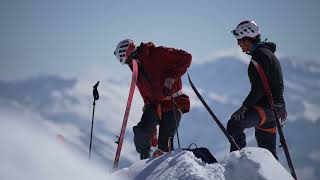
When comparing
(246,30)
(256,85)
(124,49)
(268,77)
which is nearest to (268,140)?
(256,85)

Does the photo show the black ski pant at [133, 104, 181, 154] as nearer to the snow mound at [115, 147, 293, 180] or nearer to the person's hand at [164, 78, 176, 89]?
the person's hand at [164, 78, 176, 89]

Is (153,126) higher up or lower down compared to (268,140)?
higher up

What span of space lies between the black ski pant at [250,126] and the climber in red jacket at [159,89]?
4.53ft

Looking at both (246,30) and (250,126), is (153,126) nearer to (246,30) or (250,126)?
(250,126)

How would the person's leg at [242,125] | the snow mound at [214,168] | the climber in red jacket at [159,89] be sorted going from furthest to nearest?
the climber in red jacket at [159,89]
the person's leg at [242,125]
the snow mound at [214,168]

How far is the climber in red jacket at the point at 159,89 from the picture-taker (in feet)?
35.2

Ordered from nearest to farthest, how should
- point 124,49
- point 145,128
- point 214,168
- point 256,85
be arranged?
point 214,168 → point 256,85 → point 145,128 → point 124,49

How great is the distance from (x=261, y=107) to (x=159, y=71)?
7.47 feet

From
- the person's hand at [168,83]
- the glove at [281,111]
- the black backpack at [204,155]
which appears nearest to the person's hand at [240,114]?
the glove at [281,111]

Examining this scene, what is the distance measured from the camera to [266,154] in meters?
7.14

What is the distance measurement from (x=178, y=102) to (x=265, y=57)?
2101 millimetres

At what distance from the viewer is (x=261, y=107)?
10.1m

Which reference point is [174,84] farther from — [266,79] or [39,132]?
[39,132]

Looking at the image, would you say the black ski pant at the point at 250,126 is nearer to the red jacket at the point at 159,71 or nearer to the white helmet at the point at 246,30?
the red jacket at the point at 159,71
